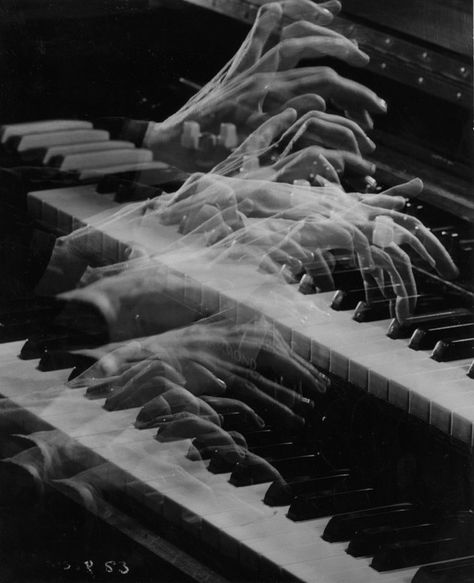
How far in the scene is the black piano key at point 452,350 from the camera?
131 cm

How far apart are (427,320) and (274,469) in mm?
232

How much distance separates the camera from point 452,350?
1.32 meters

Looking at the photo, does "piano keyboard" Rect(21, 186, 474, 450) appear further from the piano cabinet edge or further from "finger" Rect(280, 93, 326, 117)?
"finger" Rect(280, 93, 326, 117)

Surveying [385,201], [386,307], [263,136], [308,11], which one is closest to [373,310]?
[386,307]

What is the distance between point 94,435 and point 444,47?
1.86 feet

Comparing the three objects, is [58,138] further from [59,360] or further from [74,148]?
[59,360]

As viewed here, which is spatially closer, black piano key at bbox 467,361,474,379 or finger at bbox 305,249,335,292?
black piano key at bbox 467,361,474,379

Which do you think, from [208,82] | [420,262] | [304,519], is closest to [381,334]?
[420,262]

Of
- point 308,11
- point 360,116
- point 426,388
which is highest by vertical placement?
point 308,11

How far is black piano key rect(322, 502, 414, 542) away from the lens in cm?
131

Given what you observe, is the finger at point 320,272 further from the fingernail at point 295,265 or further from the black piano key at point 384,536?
the black piano key at point 384,536

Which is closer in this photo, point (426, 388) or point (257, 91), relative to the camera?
point (426, 388)

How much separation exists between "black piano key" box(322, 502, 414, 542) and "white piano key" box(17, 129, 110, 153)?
1.54 feet

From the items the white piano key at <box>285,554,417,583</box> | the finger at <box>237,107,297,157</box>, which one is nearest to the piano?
the white piano key at <box>285,554,417,583</box>
